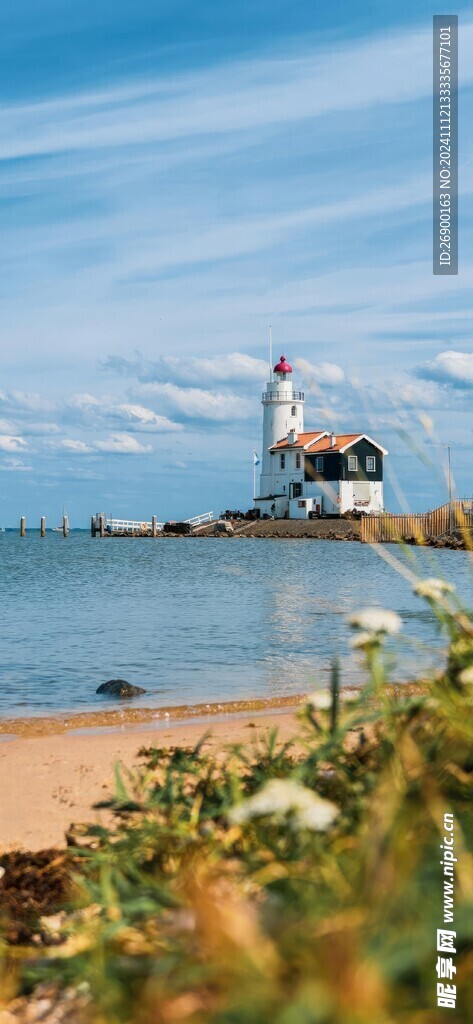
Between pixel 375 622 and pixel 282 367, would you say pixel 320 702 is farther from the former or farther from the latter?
pixel 282 367

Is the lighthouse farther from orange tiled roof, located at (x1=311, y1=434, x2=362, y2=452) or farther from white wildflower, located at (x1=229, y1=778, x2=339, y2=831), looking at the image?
white wildflower, located at (x1=229, y1=778, x2=339, y2=831)

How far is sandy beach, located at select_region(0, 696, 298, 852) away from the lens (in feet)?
17.4

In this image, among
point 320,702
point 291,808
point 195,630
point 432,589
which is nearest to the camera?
point 291,808

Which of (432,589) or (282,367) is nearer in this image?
(432,589)

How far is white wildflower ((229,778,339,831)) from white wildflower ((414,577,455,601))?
114 cm

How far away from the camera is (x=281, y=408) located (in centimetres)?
6988

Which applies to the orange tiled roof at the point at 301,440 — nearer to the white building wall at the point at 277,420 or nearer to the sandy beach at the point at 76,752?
the white building wall at the point at 277,420

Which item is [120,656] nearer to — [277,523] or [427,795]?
[427,795]

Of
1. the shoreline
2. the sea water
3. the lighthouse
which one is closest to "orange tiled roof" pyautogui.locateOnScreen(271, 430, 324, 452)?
the lighthouse

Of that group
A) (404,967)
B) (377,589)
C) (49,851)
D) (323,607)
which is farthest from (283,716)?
(377,589)

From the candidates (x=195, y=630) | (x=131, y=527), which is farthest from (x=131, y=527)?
(x=195, y=630)

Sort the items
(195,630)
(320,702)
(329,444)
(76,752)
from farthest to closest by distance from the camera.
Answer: (329,444)
(195,630)
(76,752)
(320,702)

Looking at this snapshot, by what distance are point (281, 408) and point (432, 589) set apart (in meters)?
67.3

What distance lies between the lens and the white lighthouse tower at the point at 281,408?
2729 inches
